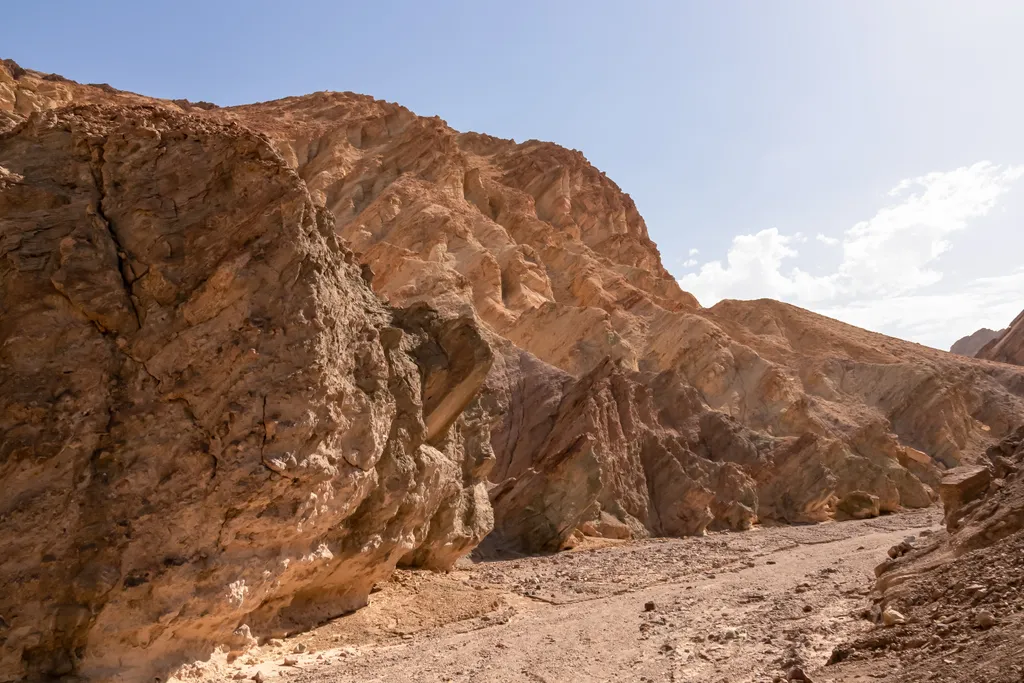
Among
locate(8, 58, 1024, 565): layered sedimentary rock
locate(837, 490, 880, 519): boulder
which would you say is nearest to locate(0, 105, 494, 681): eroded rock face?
locate(8, 58, 1024, 565): layered sedimentary rock

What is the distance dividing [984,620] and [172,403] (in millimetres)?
8113

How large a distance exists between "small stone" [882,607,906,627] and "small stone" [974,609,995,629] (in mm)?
1079

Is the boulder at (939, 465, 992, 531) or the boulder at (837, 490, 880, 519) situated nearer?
the boulder at (939, 465, 992, 531)

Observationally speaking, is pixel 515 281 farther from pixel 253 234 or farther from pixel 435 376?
pixel 253 234

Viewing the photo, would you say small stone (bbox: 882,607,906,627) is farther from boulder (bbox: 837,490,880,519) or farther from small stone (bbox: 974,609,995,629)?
boulder (bbox: 837,490,880,519)

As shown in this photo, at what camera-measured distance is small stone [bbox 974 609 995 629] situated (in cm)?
612

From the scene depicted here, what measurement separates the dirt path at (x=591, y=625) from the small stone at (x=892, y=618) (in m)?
0.65

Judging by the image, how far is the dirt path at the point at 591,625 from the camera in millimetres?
8180

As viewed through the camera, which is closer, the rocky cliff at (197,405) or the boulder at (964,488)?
the rocky cliff at (197,405)

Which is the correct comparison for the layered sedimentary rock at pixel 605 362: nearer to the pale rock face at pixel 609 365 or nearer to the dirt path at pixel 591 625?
the pale rock face at pixel 609 365

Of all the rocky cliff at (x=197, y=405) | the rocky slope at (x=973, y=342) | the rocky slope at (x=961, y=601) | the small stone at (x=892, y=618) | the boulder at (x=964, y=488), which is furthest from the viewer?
the rocky slope at (x=973, y=342)

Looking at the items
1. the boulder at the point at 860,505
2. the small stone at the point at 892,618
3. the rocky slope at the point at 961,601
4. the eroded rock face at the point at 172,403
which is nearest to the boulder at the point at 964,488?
the rocky slope at the point at 961,601

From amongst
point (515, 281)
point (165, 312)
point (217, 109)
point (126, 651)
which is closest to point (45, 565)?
point (126, 651)

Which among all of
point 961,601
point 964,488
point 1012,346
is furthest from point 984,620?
point 1012,346
